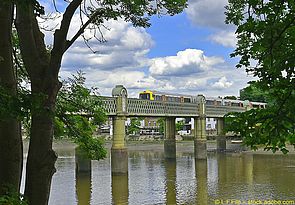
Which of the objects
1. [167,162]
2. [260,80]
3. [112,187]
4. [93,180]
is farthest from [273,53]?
[167,162]

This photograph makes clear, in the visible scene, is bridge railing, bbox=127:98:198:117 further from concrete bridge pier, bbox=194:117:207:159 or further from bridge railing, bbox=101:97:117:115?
bridge railing, bbox=101:97:117:115

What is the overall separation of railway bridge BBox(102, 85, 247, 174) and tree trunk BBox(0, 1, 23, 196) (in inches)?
943

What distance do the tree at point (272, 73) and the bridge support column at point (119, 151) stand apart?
32.6 metres

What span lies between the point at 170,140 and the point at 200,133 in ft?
12.6

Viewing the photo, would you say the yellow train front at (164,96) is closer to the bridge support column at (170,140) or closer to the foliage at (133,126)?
the bridge support column at (170,140)

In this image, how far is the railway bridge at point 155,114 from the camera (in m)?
39.8

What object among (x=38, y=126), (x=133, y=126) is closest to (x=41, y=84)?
(x=38, y=126)

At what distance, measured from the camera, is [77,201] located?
85.6 feet

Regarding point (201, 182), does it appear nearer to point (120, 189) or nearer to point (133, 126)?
point (120, 189)

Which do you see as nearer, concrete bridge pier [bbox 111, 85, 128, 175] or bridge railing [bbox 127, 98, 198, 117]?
concrete bridge pier [bbox 111, 85, 128, 175]

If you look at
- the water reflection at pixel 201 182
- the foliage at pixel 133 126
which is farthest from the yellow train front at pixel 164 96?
the foliage at pixel 133 126

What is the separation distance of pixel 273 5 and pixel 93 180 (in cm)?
3178

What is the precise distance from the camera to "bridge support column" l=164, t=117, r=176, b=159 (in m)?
56.3

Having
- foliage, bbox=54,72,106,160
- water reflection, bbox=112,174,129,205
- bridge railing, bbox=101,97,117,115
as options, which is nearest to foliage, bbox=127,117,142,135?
bridge railing, bbox=101,97,117,115
